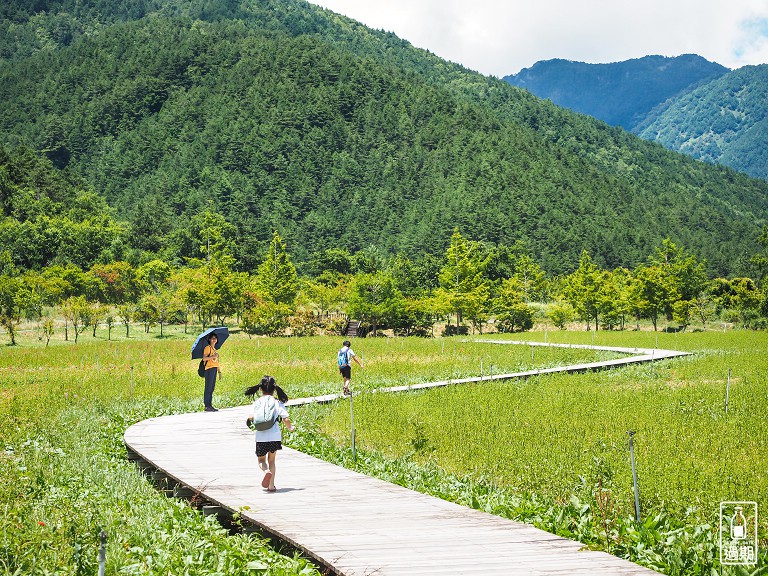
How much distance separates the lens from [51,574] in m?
6.70

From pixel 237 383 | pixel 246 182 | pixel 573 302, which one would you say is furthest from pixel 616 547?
pixel 246 182

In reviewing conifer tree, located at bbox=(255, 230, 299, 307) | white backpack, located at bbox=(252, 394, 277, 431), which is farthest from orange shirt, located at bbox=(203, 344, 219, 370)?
conifer tree, located at bbox=(255, 230, 299, 307)

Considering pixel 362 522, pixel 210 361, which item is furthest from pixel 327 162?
pixel 362 522

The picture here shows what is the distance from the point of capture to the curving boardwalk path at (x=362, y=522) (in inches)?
268

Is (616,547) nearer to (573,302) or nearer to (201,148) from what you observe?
(573,302)

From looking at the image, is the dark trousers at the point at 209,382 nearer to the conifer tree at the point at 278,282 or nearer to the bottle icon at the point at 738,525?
the bottle icon at the point at 738,525

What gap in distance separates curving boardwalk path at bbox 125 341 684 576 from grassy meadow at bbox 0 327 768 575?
0.39 metres

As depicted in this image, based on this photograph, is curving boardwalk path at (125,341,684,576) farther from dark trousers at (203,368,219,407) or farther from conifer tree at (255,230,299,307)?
conifer tree at (255,230,299,307)

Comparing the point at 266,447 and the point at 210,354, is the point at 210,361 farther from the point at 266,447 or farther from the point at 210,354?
the point at 266,447

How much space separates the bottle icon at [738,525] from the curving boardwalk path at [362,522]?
1719 millimetres

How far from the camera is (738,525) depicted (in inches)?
326

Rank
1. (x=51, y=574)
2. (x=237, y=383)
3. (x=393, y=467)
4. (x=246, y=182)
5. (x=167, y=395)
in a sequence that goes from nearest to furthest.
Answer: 1. (x=51, y=574)
2. (x=393, y=467)
3. (x=167, y=395)
4. (x=237, y=383)
5. (x=246, y=182)

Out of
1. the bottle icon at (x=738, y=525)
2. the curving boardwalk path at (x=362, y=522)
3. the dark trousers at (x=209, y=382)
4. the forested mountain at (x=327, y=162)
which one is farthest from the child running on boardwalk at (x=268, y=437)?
the forested mountain at (x=327, y=162)

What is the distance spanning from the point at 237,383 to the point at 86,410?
698cm
